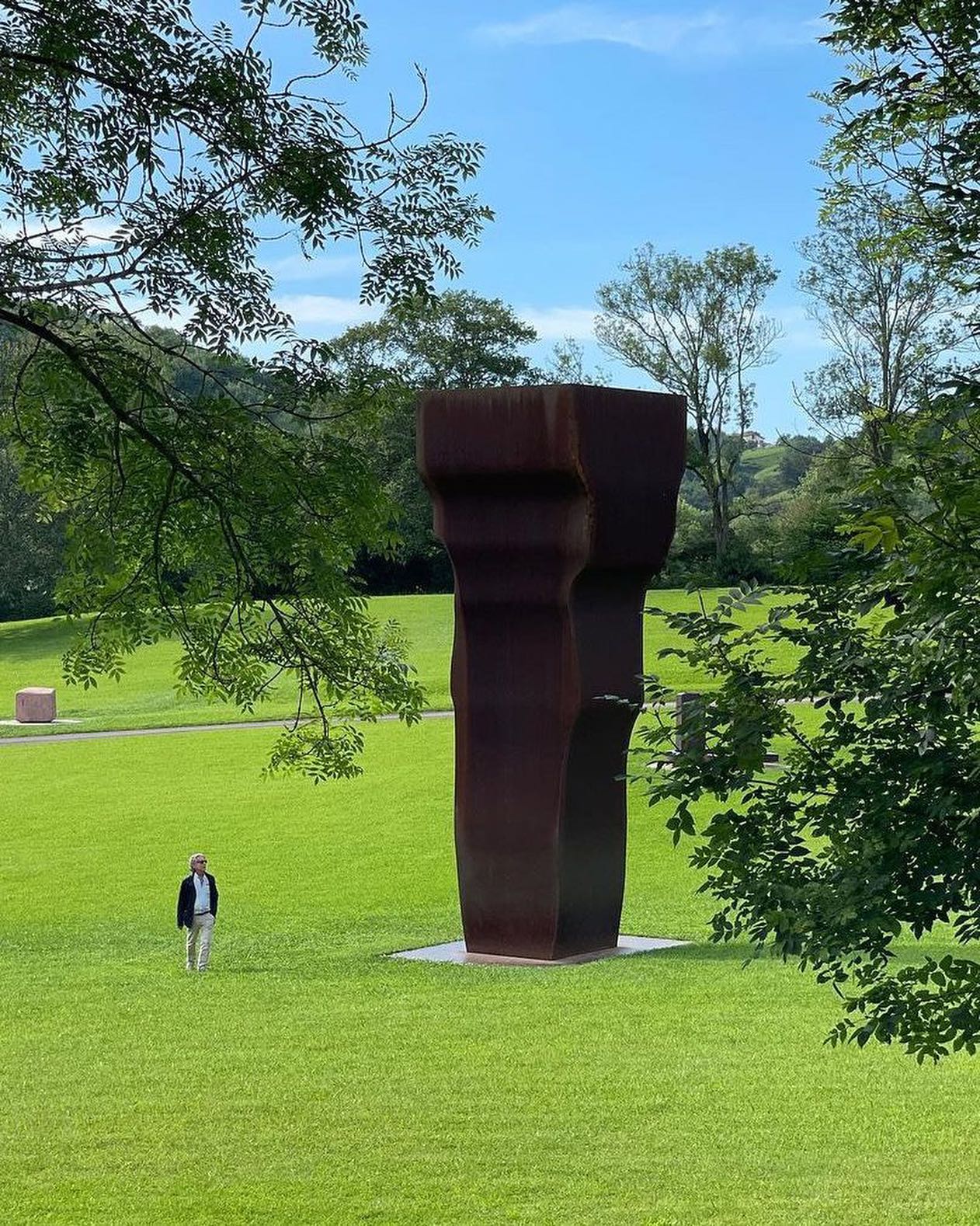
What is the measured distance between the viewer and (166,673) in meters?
45.5

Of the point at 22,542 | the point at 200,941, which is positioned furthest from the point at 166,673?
the point at 200,941

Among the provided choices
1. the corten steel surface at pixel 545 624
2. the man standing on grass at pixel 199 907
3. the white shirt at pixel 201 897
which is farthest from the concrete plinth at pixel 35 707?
the corten steel surface at pixel 545 624

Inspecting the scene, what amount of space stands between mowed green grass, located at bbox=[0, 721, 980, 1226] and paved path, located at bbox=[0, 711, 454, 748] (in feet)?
49.2

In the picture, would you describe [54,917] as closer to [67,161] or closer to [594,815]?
[594,815]

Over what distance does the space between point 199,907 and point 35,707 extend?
80.4 ft

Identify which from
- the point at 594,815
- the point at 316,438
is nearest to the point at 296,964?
the point at 594,815

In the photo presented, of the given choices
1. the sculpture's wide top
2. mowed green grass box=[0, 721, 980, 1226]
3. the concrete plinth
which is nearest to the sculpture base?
mowed green grass box=[0, 721, 980, 1226]

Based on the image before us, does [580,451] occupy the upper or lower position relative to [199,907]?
upper

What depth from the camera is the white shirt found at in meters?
15.7

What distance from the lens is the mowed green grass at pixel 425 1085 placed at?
8.41 meters

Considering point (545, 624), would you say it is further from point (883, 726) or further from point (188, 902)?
point (883, 726)

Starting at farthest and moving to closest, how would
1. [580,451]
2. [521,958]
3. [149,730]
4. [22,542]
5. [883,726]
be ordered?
[22,542] → [149,730] → [521,958] → [580,451] → [883,726]

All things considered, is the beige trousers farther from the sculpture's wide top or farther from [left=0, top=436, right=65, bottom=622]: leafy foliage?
[left=0, top=436, right=65, bottom=622]: leafy foliage

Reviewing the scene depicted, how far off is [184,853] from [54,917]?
404cm
